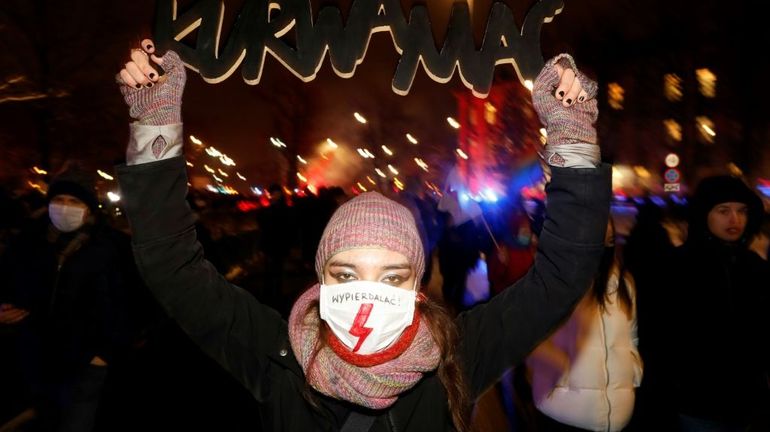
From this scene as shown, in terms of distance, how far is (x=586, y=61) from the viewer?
651 inches

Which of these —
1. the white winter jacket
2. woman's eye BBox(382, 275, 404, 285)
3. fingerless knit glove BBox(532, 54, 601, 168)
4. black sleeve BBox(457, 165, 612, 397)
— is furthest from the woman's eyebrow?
the white winter jacket

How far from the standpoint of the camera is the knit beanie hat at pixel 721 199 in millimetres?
3139

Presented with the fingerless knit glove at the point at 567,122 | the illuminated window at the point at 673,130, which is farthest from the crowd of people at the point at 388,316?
the illuminated window at the point at 673,130

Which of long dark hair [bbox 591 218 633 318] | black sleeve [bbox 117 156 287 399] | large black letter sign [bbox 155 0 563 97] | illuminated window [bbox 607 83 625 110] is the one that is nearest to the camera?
black sleeve [bbox 117 156 287 399]

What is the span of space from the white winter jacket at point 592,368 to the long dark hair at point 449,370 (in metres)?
1.36

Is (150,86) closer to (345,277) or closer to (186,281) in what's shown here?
(186,281)

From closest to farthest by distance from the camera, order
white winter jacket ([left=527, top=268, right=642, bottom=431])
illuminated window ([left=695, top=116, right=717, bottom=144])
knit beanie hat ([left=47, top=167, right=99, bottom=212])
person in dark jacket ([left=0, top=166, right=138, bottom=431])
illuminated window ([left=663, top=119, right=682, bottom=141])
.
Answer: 1. white winter jacket ([left=527, top=268, right=642, bottom=431])
2. person in dark jacket ([left=0, top=166, right=138, bottom=431])
3. knit beanie hat ([left=47, top=167, right=99, bottom=212])
4. illuminated window ([left=695, top=116, right=717, bottom=144])
5. illuminated window ([left=663, top=119, right=682, bottom=141])

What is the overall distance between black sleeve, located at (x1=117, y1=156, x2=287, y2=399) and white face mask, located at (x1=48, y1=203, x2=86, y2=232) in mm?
2564

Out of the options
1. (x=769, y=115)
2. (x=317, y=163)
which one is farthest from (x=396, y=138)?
(x=769, y=115)

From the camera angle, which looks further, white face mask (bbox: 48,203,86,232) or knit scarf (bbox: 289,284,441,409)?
white face mask (bbox: 48,203,86,232)

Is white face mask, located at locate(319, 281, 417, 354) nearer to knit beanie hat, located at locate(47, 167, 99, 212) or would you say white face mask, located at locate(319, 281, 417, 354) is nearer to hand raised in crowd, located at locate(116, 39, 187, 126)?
hand raised in crowd, located at locate(116, 39, 187, 126)

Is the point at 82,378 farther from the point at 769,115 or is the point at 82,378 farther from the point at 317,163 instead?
the point at 317,163

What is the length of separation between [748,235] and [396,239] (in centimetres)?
269

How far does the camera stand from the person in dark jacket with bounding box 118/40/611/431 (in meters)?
1.51
